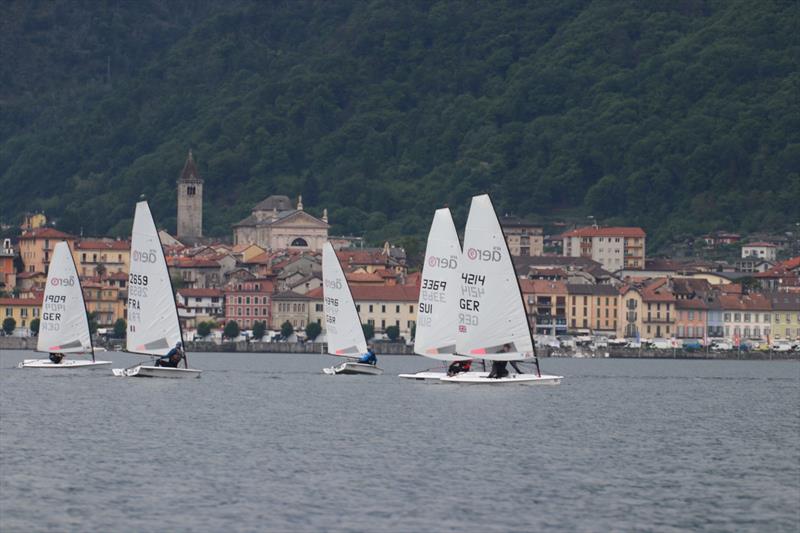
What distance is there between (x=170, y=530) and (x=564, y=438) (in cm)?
1848

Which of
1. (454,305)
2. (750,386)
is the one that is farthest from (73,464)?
(750,386)

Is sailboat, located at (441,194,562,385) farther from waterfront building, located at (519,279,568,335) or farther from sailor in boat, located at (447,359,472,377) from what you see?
waterfront building, located at (519,279,568,335)

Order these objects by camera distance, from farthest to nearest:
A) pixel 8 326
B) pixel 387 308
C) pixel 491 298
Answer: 1. pixel 387 308
2. pixel 8 326
3. pixel 491 298

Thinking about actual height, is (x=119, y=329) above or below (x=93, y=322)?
below

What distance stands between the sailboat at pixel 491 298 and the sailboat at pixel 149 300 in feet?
36.2

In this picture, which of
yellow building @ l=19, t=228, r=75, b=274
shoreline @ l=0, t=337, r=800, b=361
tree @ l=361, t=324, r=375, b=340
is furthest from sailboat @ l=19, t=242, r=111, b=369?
yellow building @ l=19, t=228, r=75, b=274

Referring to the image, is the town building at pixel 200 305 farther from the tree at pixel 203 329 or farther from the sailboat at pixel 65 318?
the sailboat at pixel 65 318

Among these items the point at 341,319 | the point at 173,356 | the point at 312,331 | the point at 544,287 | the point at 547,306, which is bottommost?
the point at 173,356

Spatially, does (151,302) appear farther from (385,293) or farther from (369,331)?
(385,293)

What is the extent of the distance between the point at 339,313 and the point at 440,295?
11.3 m

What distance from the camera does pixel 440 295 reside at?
243ft

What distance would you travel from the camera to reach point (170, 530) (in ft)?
121

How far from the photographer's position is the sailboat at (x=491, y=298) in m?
67.9

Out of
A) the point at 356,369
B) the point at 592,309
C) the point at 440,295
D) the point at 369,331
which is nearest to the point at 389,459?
the point at 440,295
